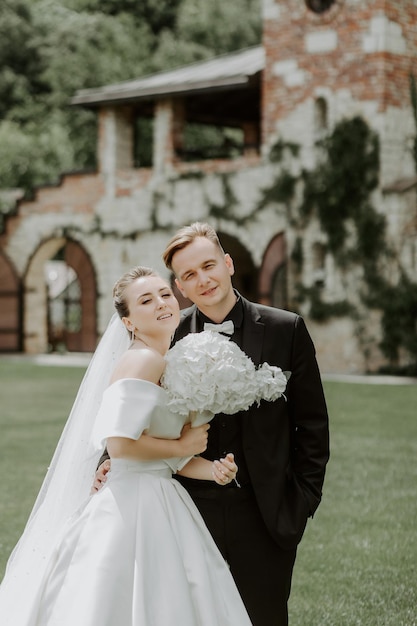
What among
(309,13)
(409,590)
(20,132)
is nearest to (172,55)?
(20,132)

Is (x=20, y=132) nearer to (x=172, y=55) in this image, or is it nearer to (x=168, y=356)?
(x=172, y=55)

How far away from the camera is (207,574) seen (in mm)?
3654

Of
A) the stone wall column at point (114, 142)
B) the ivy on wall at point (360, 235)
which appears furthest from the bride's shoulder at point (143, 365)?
the stone wall column at point (114, 142)

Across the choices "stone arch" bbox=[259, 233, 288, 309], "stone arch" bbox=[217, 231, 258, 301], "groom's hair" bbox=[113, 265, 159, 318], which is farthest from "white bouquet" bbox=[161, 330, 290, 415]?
"stone arch" bbox=[217, 231, 258, 301]

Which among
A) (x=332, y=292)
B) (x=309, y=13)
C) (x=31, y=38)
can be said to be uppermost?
(x=31, y=38)

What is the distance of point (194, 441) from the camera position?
3.65 meters

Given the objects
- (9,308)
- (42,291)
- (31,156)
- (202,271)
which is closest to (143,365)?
(202,271)

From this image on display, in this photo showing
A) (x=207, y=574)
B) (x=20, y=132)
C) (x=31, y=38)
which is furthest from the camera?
(x=31, y=38)

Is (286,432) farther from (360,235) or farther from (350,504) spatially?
(360,235)

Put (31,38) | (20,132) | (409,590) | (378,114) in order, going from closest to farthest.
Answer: (409,590) < (378,114) < (20,132) < (31,38)

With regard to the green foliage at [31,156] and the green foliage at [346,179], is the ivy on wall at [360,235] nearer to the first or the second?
the green foliage at [346,179]

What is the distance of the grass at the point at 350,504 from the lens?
19.2 feet

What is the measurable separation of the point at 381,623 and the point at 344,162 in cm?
1529

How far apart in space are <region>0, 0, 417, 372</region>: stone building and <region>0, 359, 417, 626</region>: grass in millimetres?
4989
